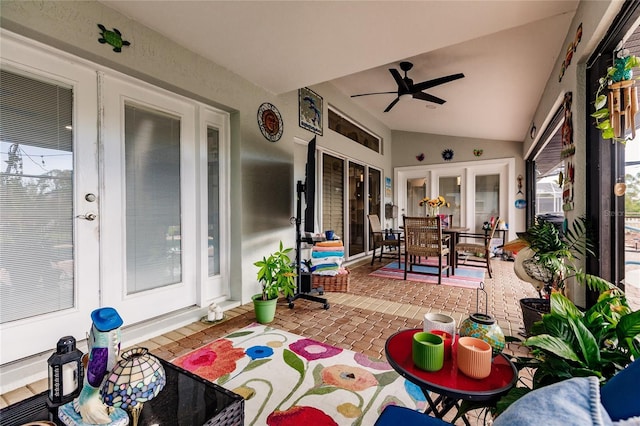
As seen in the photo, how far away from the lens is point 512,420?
21.3 inches

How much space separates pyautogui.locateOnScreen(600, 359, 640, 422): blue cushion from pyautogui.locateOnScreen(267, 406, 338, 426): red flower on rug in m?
1.16

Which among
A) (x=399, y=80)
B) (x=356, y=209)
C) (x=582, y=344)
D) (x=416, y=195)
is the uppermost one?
(x=399, y=80)

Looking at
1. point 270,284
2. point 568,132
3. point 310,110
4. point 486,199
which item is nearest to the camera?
point 568,132

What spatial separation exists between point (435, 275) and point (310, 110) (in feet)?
10.1

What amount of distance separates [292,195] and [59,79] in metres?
2.42

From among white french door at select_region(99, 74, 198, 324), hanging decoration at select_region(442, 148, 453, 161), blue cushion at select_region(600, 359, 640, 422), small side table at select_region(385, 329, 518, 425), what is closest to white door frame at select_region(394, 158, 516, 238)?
hanging decoration at select_region(442, 148, 453, 161)

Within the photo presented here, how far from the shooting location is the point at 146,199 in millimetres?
2428

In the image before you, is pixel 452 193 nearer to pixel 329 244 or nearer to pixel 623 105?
pixel 329 244

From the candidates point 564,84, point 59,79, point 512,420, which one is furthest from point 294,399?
point 564,84

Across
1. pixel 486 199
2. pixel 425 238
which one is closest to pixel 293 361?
pixel 425 238

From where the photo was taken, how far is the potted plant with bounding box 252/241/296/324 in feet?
8.39

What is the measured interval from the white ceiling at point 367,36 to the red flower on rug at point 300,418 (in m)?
2.54

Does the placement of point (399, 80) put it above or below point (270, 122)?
above

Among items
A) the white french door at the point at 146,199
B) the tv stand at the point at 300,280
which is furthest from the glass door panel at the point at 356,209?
the white french door at the point at 146,199
